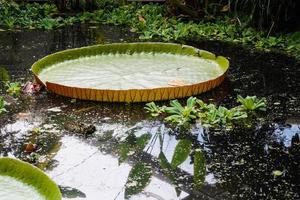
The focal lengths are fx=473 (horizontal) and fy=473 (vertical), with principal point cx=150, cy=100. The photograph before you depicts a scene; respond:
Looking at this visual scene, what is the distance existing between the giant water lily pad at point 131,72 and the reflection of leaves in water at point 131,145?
70 centimetres

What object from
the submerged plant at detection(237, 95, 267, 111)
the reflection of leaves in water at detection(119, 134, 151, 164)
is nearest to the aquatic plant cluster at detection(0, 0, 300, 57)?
the submerged plant at detection(237, 95, 267, 111)

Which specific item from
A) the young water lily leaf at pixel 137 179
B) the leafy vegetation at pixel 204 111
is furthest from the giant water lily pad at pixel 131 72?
the young water lily leaf at pixel 137 179

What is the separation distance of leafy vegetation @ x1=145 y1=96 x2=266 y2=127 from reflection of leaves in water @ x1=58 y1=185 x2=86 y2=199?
1231mm

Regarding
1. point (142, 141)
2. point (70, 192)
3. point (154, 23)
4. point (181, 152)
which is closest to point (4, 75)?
point (142, 141)

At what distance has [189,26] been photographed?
7352 mm

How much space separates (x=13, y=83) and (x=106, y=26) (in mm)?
3773

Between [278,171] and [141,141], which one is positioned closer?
[278,171]

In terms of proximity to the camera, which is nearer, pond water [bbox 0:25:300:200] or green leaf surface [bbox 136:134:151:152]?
pond water [bbox 0:25:300:200]

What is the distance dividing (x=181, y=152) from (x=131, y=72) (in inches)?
69.8

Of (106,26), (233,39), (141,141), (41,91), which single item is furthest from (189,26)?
(141,141)

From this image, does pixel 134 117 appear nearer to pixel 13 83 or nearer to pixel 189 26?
pixel 13 83

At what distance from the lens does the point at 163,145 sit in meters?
3.34

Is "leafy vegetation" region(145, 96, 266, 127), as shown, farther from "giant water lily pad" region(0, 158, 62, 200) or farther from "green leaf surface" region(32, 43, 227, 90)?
"giant water lily pad" region(0, 158, 62, 200)

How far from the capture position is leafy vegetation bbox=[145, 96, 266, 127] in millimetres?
3725
